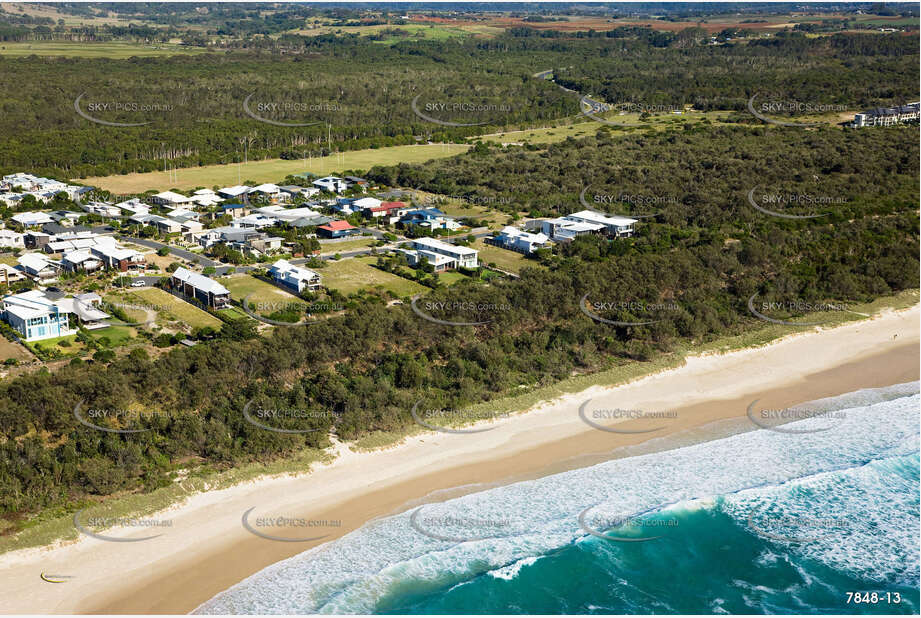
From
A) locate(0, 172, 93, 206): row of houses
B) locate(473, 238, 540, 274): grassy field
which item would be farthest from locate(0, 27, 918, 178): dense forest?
locate(473, 238, 540, 274): grassy field

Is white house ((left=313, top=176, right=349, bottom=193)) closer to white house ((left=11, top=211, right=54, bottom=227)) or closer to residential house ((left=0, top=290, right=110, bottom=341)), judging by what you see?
white house ((left=11, top=211, right=54, bottom=227))

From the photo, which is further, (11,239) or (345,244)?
(345,244)

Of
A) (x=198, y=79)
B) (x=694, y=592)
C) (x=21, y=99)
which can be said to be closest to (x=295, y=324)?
(x=694, y=592)

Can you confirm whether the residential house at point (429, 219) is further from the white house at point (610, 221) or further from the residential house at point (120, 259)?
the residential house at point (120, 259)

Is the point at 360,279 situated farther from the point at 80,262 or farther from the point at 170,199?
the point at 170,199

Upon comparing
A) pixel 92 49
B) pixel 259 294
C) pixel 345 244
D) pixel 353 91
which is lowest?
pixel 259 294

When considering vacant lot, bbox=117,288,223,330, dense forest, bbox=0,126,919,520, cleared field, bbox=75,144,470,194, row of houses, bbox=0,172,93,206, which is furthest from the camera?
cleared field, bbox=75,144,470,194

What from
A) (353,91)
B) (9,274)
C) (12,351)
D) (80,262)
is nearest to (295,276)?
(80,262)
